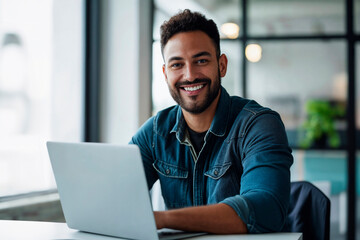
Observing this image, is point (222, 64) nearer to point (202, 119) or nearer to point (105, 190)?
point (202, 119)

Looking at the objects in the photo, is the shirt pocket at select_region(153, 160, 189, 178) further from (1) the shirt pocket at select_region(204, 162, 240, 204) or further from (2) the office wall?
(2) the office wall

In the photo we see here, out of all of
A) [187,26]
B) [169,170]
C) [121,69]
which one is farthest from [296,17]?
[169,170]

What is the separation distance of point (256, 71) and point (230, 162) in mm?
2524


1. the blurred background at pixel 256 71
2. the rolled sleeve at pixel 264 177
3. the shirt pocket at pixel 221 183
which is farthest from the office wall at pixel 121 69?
the rolled sleeve at pixel 264 177

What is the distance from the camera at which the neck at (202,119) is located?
2.03 meters

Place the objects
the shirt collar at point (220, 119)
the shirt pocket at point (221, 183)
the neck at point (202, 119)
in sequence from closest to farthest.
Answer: the shirt pocket at point (221, 183), the shirt collar at point (220, 119), the neck at point (202, 119)

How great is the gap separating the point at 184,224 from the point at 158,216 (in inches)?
3.1

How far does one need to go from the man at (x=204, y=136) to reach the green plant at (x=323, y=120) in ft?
7.16

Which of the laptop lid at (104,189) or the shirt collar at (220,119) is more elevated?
the shirt collar at (220,119)

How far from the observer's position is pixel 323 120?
4.07 meters

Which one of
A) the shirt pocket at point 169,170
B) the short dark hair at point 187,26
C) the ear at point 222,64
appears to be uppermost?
the short dark hair at point 187,26

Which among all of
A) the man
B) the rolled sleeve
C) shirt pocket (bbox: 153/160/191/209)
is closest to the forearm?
the rolled sleeve

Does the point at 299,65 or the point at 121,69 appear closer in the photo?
the point at 121,69

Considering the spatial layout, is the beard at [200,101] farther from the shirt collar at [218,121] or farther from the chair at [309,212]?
the chair at [309,212]
